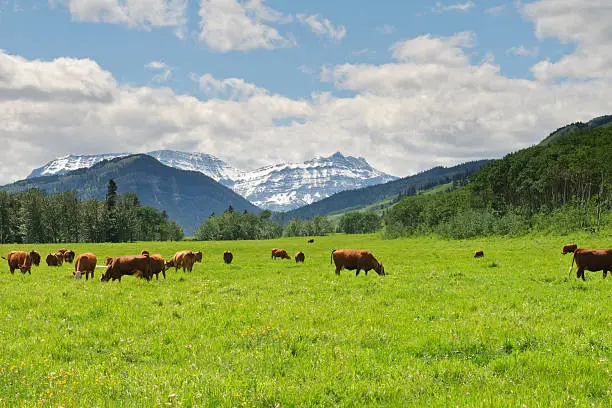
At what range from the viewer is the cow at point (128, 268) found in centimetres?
2317

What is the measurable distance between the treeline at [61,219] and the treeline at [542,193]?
109 meters

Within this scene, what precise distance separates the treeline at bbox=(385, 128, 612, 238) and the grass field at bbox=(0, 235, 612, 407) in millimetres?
71272

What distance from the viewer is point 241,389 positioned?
691 cm

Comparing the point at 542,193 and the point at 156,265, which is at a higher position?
the point at 542,193

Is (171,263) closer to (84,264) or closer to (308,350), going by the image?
(84,264)

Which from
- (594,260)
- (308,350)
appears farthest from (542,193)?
(308,350)

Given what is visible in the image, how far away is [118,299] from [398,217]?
16610 cm

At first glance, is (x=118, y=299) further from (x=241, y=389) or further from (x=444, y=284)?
(x=444, y=284)

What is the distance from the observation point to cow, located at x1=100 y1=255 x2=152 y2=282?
2317cm

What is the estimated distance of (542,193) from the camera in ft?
328

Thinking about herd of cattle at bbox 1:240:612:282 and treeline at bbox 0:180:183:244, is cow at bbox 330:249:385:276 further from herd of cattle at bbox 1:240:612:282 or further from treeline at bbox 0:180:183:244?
treeline at bbox 0:180:183:244

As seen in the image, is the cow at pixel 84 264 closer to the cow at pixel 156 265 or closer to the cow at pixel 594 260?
the cow at pixel 156 265

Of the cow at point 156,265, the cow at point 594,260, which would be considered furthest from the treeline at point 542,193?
the cow at point 156,265

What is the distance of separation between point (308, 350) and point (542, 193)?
110 metres
